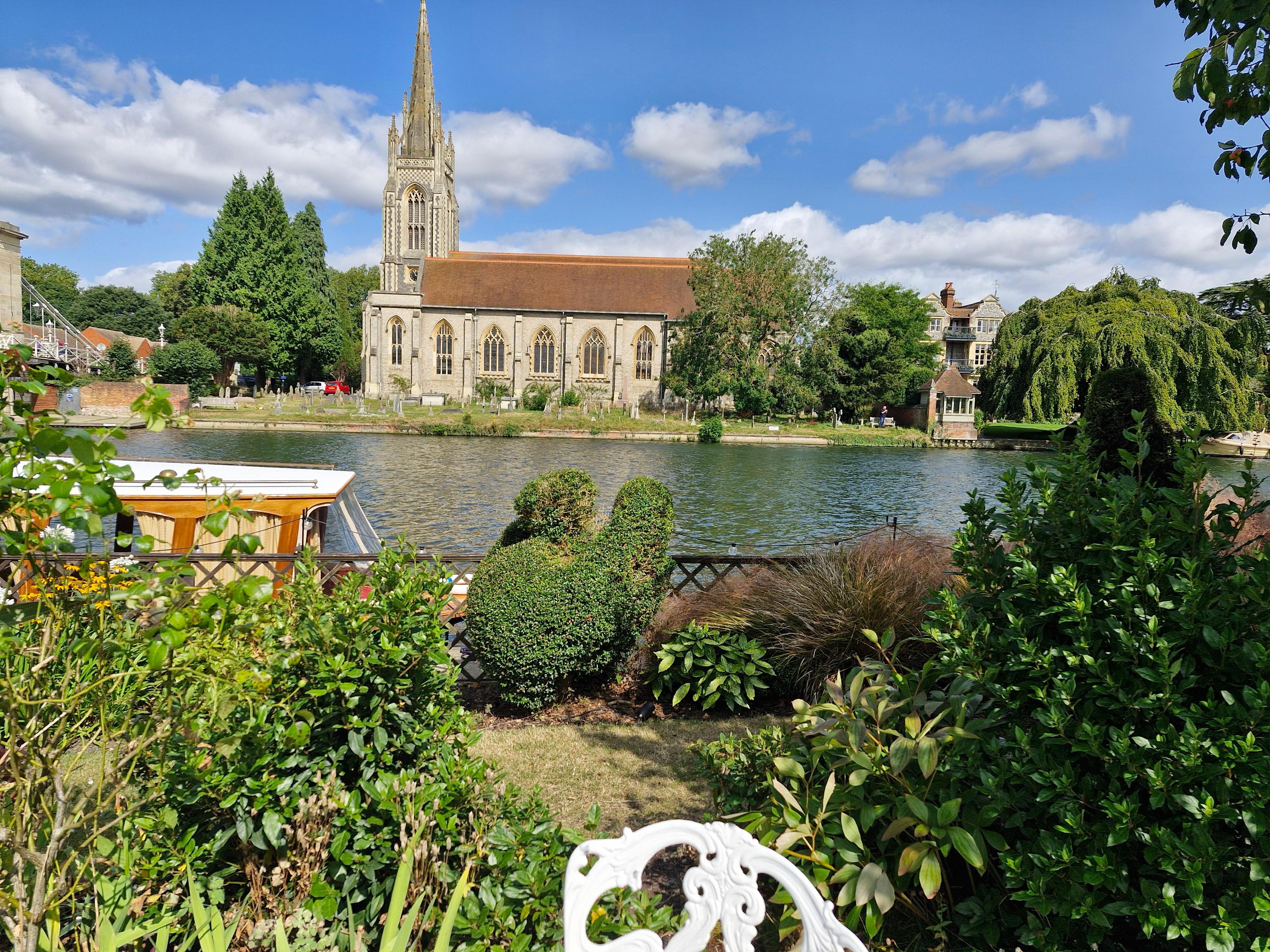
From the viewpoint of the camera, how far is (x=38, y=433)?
1795 millimetres

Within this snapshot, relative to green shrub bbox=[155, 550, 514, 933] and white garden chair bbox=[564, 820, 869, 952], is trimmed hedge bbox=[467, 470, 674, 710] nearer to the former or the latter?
green shrub bbox=[155, 550, 514, 933]

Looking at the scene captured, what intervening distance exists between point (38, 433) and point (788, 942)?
3.16 m

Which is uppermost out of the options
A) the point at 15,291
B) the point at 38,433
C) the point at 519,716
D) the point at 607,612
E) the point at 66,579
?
the point at 15,291

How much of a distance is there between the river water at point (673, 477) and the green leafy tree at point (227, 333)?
654 inches

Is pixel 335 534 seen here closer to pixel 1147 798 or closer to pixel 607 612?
pixel 607 612

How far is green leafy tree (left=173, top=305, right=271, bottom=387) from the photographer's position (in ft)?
165

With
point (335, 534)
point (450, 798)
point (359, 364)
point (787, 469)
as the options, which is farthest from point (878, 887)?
point (359, 364)

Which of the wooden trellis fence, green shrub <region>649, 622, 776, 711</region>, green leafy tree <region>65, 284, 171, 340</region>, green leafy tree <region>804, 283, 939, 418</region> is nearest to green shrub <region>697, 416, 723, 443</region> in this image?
green leafy tree <region>804, 283, 939, 418</region>

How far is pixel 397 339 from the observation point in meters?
59.3

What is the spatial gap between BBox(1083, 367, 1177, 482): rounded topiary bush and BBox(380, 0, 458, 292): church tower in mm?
60545

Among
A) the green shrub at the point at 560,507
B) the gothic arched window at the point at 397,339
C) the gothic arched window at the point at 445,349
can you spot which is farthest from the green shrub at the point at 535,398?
the green shrub at the point at 560,507

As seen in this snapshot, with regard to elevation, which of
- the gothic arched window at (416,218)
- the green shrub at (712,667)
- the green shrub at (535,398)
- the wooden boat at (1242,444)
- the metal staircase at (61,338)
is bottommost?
the green shrub at (712,667)

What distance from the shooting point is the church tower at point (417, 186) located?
59.1 metres

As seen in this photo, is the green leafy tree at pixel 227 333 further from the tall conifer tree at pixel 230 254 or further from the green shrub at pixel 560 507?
the green shrub at pixel 560 507
